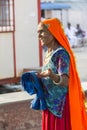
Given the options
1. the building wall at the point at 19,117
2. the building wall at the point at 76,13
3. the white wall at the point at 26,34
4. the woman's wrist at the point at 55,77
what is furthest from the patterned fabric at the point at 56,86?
the building wall at the point at 76,13

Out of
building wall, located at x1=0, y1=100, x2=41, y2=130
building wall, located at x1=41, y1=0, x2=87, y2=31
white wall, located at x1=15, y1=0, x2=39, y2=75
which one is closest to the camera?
building wall, located at x1=0, y1=100, x2=41, y2=130

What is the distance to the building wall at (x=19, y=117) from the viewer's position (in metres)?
5.96

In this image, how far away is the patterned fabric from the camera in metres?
4.00

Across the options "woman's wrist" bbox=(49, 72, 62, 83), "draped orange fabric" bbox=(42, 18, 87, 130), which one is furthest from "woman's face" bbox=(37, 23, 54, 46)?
"woman's wrist" bbox=(49, 72, 62, 83)

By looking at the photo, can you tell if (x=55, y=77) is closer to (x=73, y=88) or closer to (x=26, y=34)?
(x=73, y=88)

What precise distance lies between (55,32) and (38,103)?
67cm

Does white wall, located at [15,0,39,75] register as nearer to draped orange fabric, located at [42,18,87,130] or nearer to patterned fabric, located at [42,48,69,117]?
draped orange fabric, located at [42,18,87,130]

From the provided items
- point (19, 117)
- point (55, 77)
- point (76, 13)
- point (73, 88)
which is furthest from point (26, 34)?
point (76, 13)

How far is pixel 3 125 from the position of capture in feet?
19.5

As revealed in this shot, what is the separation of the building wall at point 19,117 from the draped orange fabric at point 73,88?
178 cm

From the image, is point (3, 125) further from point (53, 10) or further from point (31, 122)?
point (53, 10)

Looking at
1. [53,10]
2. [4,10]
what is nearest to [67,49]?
[4,10]

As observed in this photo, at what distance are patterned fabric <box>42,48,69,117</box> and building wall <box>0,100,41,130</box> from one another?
1.89 meters

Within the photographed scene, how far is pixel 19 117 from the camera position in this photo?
20.0 ft
